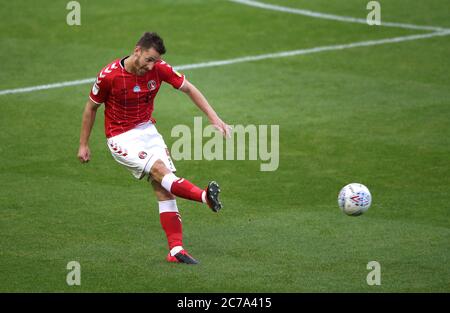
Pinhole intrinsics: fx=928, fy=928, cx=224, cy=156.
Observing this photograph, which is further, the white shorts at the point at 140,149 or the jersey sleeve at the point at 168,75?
the jersey sleeve at the point at 168,75

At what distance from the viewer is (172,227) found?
386 inches

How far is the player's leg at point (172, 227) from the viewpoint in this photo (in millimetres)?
9562

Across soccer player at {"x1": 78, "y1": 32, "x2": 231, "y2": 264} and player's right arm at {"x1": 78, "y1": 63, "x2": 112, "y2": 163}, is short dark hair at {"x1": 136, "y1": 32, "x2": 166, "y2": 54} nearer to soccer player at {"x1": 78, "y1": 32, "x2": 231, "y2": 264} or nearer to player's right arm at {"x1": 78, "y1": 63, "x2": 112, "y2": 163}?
soccer player at {"x1": 78, "y1": 32, "x2": 231, "y2": 264}

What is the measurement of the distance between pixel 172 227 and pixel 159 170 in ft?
2.07

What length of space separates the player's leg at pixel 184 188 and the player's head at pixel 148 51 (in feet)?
3.35

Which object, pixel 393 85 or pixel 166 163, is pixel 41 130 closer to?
pixel 166 163

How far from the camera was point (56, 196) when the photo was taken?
38.7 ft

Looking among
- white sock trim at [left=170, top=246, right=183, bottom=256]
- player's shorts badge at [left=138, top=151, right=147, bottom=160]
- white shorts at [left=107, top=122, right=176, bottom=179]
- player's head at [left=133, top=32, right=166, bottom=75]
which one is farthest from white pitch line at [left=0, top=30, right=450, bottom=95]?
white sock trim at [left=170, top=246, right=183, bottom=256]

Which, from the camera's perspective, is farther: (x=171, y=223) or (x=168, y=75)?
(x=168, y=75)

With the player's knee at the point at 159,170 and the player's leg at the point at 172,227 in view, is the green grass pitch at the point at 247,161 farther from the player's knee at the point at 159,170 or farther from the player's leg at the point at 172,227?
the player's knee at the point at 159,170

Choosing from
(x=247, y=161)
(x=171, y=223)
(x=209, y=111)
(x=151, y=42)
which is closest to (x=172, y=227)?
(x=171, y=223)

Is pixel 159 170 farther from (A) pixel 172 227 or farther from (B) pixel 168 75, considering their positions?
(B) pixel 168 75

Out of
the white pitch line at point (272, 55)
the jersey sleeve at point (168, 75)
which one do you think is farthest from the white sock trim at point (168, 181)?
the white pitch line at point (272, 55)

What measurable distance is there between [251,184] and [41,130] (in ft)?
12.9
